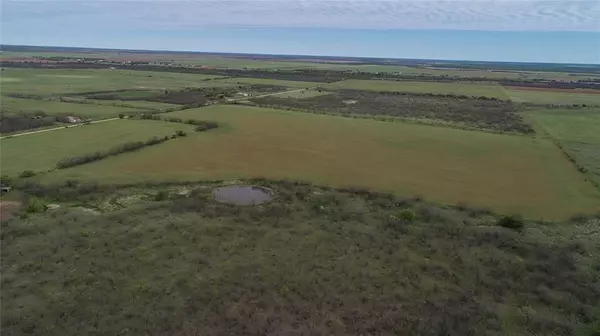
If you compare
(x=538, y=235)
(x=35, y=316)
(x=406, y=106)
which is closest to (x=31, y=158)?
(x=35, y=316)

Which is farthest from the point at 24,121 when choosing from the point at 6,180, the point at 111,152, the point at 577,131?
the point at 577,131

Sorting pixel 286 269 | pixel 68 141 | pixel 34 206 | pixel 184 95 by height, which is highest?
pixel 184 95

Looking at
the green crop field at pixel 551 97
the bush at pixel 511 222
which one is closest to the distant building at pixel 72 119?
the bush at pixel 511 222

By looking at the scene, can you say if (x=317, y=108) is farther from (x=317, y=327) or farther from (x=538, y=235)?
(x=317, y=327)

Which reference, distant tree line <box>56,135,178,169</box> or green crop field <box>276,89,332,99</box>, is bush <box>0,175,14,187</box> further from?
green crop field <box>276,89,332,99</box>

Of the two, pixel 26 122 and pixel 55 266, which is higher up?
pixel 26 122

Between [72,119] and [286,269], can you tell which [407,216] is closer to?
[286,269]
